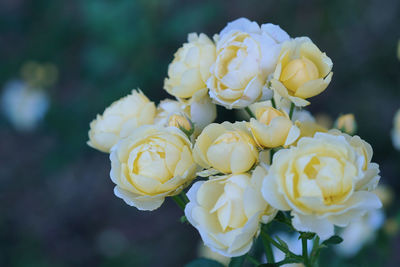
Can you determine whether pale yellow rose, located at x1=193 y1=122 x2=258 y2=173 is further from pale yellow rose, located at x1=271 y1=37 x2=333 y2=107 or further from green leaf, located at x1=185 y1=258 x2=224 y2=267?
green leaf, located at x1=185 y1=258 x2=224 y2=267

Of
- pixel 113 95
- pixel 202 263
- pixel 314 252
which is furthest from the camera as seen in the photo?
pixel 113 95

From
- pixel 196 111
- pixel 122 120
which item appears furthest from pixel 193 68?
pixel 122 120

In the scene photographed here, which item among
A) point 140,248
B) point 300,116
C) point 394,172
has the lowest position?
point 140,248

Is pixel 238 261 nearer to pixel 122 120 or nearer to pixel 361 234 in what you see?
pixel 122 120

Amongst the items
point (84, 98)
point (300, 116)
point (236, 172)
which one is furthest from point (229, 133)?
point (84, 98)

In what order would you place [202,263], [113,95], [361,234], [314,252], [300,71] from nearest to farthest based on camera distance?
[300,71] < [314,252] < [202,263] < [361,234] < [113,95]

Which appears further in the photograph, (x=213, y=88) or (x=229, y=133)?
(x=213, y=88)

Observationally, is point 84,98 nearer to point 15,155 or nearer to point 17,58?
point 17,58

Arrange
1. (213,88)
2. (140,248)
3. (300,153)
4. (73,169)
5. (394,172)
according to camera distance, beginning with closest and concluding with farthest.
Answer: (300,153) → (213,88) → (394,172) → (140,248) → (73,169)
